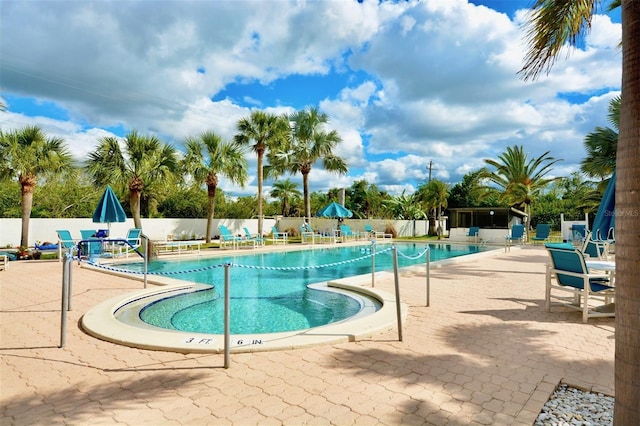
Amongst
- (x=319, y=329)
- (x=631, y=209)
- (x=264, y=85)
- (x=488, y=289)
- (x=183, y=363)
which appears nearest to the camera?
(x=631, y=209)

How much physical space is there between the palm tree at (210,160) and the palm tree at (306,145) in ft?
13.9

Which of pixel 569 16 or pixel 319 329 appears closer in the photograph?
pixel 569 16

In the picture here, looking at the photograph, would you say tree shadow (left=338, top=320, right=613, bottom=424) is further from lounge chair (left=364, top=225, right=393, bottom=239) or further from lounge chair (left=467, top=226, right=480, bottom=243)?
lounge chair (left=364, top=225, right=393, bottom=239)

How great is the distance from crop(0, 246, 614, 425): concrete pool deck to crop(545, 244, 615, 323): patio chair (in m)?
0.29

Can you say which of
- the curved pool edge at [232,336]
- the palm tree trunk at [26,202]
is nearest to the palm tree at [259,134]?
the palm tree trunk at [26,202]

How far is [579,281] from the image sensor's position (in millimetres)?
5828

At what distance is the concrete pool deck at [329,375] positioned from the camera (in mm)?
2826

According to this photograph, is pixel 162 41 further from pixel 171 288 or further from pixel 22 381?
pixel 22 381

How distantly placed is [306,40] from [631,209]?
442 inches

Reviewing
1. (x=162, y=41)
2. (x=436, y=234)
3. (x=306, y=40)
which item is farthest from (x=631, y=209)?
(x=436, y=234)

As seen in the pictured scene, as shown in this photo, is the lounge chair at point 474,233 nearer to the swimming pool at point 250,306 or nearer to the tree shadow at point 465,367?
the swimming pool at point 250,306

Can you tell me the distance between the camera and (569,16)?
4.40 metres

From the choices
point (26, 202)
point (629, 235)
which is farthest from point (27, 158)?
point (629, 235)

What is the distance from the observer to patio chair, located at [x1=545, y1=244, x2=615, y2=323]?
5500mm
